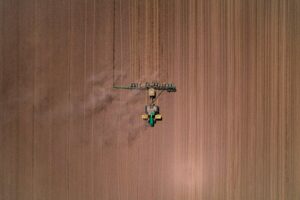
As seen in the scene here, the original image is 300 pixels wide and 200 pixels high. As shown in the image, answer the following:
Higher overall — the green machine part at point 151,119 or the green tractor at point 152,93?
the green tractor at point 152,93

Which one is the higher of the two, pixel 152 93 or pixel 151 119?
pixel 152 93

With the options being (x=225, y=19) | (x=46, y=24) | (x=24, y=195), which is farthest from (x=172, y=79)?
(x=24, y=195)

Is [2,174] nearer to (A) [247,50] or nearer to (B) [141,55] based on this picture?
(B) [141,55]

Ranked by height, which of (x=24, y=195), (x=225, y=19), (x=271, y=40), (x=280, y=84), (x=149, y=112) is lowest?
(x=24, y=195)

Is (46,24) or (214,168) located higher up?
(46,24)

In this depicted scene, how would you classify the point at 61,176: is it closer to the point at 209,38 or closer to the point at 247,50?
the point at 209,38

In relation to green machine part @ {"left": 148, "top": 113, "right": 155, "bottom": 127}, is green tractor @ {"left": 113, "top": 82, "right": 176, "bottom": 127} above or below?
above
